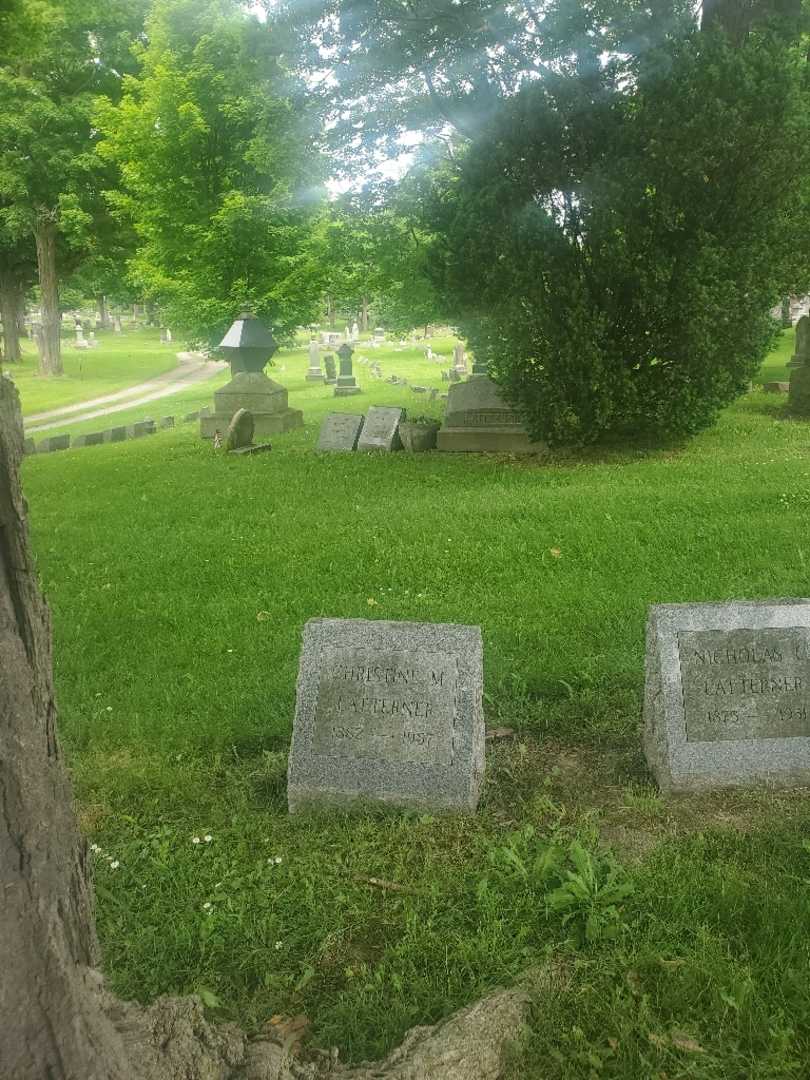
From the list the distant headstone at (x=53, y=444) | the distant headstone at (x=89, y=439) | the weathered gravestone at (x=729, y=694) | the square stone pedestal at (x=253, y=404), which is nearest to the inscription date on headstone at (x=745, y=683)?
the weathered gravestone at (x=729, y=694)

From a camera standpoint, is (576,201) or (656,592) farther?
(576,201)

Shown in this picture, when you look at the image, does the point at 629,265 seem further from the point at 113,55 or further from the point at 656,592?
the point at 113,55

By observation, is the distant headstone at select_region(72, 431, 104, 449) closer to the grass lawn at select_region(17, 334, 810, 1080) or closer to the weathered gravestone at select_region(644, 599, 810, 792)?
the grass lawn at select_region(17, 334, 810, 1080)

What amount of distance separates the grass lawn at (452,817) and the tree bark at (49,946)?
32 centimetres

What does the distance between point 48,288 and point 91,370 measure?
27.0 ft

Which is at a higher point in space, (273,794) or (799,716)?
(799,716)

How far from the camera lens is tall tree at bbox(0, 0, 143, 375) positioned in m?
18.3

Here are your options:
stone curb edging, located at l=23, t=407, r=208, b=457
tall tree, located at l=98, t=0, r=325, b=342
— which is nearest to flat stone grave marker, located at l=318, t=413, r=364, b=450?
stone curb edging, located at l=23, t=407, r=208, b=457

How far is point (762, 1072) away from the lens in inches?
102

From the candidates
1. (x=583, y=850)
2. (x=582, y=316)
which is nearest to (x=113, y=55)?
(x=582, y=316)

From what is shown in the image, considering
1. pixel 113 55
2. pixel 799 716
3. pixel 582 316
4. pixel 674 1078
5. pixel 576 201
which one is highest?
pixel 113 55

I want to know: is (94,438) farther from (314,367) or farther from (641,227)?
(314,367)

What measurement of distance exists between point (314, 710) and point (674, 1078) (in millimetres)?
2222

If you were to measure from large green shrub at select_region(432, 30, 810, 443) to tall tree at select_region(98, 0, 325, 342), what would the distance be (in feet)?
32.5
